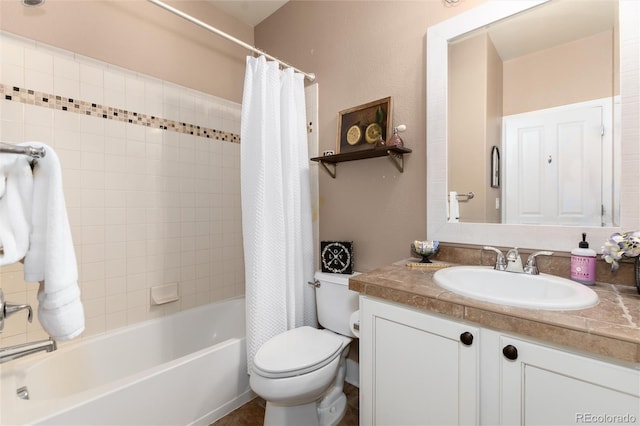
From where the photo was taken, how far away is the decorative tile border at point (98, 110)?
138cm

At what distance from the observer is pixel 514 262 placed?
1126mm

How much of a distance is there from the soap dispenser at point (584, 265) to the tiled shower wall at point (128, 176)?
2017mm

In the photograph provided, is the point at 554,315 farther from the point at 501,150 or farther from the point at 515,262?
the point at 501,150

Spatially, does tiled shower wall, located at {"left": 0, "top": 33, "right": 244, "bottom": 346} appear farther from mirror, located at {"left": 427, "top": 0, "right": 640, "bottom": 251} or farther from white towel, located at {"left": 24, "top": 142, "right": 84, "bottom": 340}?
mirror, located at {"left": 427, "top": 0, "right": 640, "bottom": 251}

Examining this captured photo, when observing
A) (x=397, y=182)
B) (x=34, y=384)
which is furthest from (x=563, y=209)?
(x=34, y=384)

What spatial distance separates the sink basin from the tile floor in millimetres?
955

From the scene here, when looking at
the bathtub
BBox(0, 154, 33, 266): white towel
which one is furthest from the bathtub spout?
BBox(0, 154, 33, 266): white towel

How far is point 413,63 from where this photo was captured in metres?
1.48

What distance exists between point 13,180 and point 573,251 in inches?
67.4

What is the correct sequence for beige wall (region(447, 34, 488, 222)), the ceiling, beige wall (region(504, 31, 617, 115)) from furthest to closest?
the ceiling → beige wall (region(447, 34, 488, 222)) → beige wall (region(504, 31, 617, 115))

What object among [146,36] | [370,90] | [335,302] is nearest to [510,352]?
[335,302]

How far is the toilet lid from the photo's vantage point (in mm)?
1202

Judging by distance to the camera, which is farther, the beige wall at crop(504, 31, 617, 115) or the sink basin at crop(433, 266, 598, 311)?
the beige wall at crop(504, 31, 617, 115)

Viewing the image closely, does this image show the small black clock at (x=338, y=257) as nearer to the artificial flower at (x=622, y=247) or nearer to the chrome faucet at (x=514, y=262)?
the chrome faucet at (x=514, y=262)
